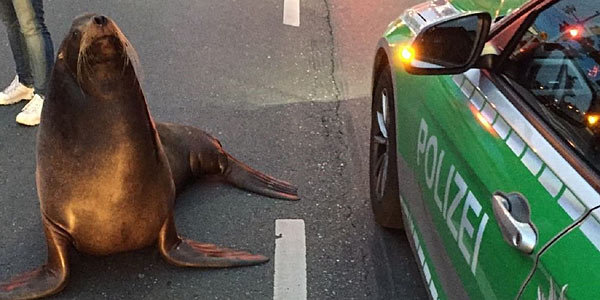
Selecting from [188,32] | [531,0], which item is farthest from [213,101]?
[531,0]

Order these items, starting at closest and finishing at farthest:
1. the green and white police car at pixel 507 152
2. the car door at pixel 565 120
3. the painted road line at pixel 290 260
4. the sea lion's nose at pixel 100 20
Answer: the car door at pixel 565 120
the green and white police car at pixel 507 152
the sea lion's nose at pixel 100 20
the painted road line at pixel 290 260

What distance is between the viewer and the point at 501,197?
2.19 m

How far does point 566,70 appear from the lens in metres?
2.37

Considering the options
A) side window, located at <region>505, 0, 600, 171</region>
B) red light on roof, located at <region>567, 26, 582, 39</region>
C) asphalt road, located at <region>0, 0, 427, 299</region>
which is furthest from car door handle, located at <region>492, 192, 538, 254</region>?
asphalt road, located at <region>0, 0, 427, 299</region>

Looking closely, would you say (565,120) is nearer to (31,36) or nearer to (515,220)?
(515,220)

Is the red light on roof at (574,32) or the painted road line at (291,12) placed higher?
the red light on roof at (574,32)

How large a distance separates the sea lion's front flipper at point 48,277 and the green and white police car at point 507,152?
1.64 m

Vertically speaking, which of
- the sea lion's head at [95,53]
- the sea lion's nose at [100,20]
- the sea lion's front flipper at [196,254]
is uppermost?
the sea lion's nose at [100,20]

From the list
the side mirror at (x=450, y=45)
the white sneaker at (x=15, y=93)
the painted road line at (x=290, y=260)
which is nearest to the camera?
the side mirror at (x=450, y=45)

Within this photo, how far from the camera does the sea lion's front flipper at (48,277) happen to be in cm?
368

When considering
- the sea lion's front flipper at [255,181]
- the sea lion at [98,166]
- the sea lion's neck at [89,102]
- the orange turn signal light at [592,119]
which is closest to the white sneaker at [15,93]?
the sea lion's front flipper at [255,181]

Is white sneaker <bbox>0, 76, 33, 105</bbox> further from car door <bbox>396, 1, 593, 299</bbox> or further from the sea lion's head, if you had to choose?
car door <bbox>396, 1, 593, 299</bbox>

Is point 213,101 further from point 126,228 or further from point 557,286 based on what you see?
point 557,286

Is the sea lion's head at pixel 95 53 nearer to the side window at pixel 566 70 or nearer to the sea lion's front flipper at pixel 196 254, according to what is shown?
the sea lion's front flipper at pixel 196 254
